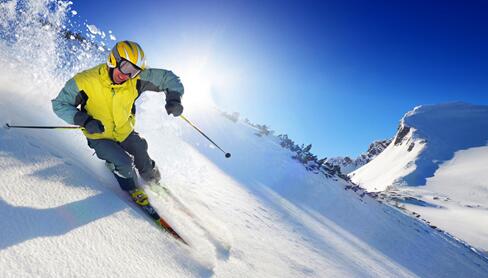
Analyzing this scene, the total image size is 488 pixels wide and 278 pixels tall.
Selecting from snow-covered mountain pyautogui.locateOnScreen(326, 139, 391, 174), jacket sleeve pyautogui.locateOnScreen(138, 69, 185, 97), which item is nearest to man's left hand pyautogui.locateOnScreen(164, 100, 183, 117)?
jacket sleeve pyautogui.locateOnScreen(138, 69, 185, 97)

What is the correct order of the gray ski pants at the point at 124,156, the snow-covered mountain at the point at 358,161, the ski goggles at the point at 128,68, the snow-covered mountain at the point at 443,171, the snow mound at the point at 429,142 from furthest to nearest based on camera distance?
the snow-covered mountain at the point at 358,161, the snow mound at the point at 429,142, the snow-covered mountain at the point at 443,171, the gray ski pants at the point at 124,156, the ski goggles at the point at 128,68

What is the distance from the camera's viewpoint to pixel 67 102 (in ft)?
13.4

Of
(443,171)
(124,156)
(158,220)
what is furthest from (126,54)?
(443,171)

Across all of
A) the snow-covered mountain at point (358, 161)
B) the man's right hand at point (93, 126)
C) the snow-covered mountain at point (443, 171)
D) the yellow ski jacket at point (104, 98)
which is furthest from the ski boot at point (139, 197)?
the snow-covered mountain at point (358, 161)

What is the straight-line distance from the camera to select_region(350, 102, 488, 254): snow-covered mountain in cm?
1925

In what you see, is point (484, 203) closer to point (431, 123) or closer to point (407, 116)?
point (431, 123)

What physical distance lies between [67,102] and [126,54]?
986mm

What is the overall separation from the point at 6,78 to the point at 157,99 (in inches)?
150

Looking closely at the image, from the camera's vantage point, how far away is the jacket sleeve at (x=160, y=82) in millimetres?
4867

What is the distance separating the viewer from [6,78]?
590 cm

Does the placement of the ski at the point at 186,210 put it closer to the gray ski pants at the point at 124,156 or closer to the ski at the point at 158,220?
the gray ski pants at the point at 124,156

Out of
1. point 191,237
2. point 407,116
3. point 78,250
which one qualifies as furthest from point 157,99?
point 407,116

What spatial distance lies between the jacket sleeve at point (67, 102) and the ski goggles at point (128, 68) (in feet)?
2.07

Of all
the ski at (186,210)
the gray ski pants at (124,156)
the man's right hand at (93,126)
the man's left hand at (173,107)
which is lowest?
the ski at (186,210)
